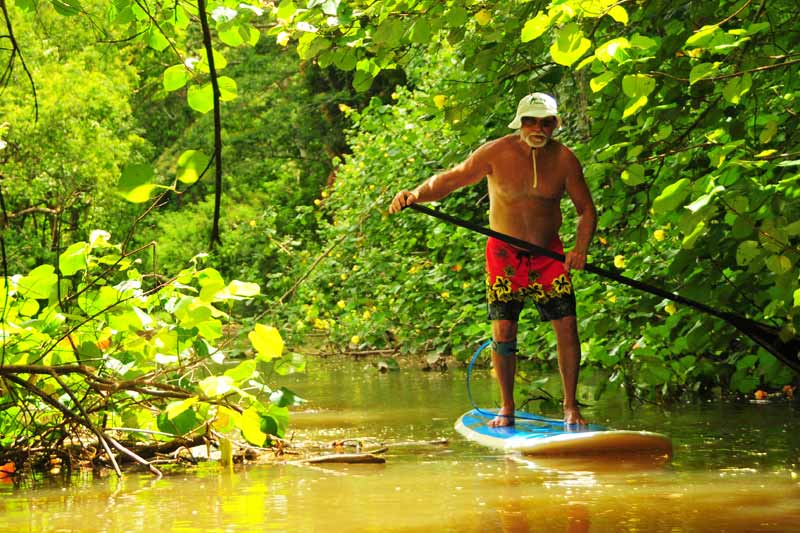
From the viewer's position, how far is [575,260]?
7.39 m

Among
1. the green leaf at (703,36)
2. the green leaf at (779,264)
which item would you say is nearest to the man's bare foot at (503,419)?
the green leaf at (779,264)

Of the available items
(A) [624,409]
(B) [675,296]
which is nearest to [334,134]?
(A) [624,409]

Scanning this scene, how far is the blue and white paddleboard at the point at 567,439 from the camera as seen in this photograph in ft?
21.0

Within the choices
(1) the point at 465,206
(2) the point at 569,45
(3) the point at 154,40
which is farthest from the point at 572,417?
(1) the point at 465,206

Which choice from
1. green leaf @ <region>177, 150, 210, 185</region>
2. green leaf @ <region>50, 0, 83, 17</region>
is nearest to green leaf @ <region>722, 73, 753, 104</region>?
green leaf @ <region>50, 0, 83, 17</region>

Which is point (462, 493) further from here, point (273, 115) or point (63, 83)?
point (273, 115)

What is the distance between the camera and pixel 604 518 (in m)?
4.59

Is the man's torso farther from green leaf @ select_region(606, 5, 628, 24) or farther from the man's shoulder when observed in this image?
green leaf @ select_region(606, 5, 628, 24)

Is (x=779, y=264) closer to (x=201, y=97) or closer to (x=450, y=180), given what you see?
(x=201, y=97)

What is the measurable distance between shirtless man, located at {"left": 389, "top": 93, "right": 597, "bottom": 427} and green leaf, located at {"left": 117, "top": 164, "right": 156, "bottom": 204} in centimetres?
453

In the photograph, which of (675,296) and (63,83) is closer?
(675,296)

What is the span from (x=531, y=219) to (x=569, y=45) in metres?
3.22

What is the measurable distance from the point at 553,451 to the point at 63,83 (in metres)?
24.8

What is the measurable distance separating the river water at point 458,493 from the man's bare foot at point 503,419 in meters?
0.26
